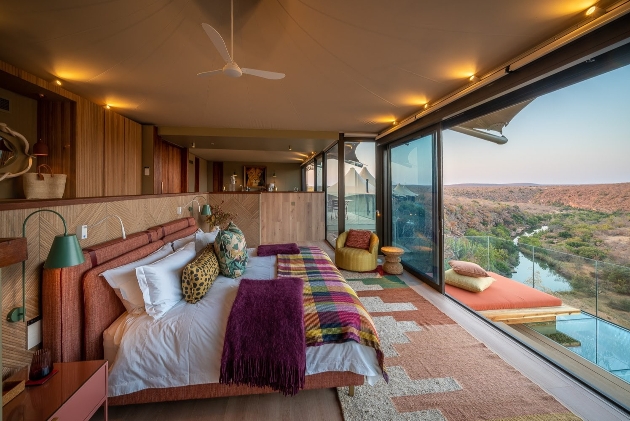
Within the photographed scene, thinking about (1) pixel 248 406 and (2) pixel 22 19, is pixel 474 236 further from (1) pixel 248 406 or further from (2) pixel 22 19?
(2) pixel 22 19

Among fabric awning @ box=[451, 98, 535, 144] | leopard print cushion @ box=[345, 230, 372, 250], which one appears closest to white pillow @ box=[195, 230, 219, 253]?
leopard print cushion @ box=[345, 230, 372, 250]

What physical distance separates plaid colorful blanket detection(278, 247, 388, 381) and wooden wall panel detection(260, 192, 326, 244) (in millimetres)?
4061

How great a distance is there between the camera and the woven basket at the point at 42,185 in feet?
9.68

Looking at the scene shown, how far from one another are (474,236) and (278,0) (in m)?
4.25

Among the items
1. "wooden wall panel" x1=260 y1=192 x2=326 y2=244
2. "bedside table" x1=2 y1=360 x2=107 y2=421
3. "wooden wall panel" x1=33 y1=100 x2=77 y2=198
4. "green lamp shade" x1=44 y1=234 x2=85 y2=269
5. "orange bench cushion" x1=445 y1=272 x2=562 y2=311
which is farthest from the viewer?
"wooden wall panel" x1=260 y1=192 x2=326 y2=244

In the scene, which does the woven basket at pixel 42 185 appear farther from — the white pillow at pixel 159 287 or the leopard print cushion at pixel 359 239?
the leopard print cushion at pixel 359 239

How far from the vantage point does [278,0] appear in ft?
6.03

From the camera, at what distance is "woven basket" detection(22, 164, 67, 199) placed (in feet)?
9.68

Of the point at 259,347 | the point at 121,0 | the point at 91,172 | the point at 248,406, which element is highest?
the point at 121,0

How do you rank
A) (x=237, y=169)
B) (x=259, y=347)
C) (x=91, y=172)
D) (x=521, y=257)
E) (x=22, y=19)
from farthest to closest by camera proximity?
(x=237, y=169) < (x=91, y=172) < (x=521, y=257) < (x=22, y=19) < (x=259, y=347)

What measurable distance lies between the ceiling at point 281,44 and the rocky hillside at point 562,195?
1.38 m

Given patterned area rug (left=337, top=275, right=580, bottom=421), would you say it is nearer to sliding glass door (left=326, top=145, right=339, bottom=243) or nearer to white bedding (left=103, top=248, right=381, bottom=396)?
white bedding (left=103, top=248, right=381, bottom=396)

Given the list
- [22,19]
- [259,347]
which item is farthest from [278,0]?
[259,347]

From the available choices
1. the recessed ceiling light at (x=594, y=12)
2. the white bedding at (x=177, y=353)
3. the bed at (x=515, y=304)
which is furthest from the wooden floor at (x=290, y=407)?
the recessed ceiling light at (x=594, y=12)
